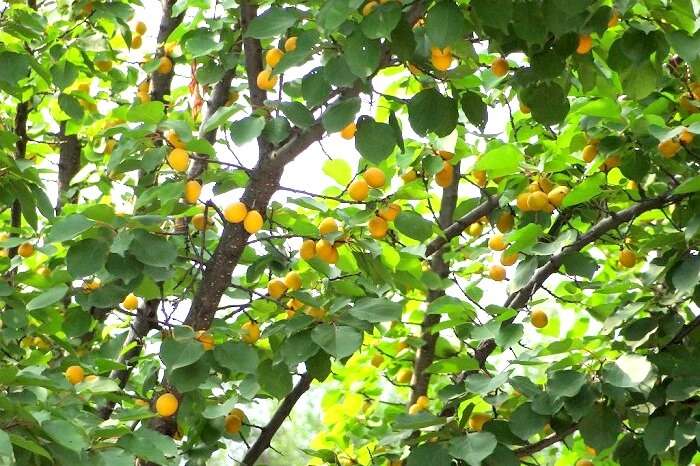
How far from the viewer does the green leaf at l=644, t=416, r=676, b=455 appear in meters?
2.48

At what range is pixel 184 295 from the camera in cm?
287

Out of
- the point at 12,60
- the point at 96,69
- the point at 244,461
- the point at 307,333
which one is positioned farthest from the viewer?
the point at 96,69

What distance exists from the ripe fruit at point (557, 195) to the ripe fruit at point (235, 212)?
33.3 inches

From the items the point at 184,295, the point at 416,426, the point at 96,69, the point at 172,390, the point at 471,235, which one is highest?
the point at 96,69

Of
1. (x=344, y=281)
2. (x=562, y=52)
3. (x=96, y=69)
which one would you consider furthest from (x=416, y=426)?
(x=96, y=69)

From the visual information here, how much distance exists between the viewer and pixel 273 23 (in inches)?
85.9

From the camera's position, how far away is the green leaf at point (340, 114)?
84.0 inches

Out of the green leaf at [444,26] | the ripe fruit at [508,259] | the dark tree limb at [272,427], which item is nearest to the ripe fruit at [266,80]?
the green leaf at [444,26]

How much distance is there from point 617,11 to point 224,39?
48.7 inches

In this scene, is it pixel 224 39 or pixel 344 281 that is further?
pixel 224 39

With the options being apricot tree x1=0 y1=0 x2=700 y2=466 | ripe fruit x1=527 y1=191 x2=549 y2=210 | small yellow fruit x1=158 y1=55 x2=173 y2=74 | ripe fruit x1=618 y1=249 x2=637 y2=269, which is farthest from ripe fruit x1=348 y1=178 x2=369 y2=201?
small yellow fruit x1=158 y1=55 x2=173 y2=74

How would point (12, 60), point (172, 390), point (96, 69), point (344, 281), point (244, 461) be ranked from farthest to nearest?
1. point (96, 69)
2. point (244, 461)
3. point (12, 60)
4. point (172, 390)
5. point (344, 281)

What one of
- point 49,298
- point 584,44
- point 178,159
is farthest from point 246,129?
point 584,44

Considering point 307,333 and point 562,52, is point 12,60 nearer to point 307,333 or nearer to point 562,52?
point 307,333
